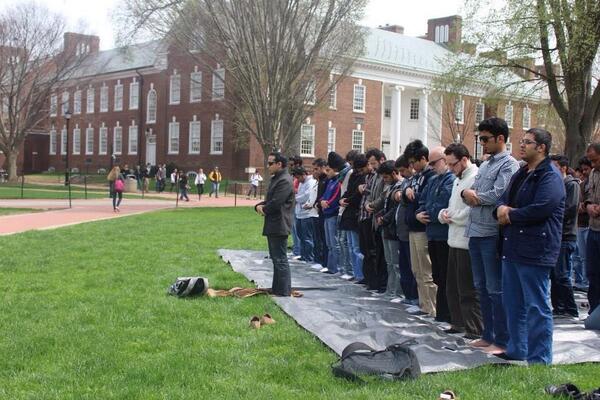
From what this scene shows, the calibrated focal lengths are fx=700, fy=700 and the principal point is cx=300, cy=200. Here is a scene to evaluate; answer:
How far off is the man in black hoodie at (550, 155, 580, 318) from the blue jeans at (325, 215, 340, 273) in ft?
13.0

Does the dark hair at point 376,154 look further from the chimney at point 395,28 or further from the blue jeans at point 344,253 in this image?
the chimney at point 395,28

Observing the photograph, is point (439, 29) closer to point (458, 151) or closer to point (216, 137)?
point (216, 137)

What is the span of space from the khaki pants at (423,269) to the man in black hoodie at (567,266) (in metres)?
1.61

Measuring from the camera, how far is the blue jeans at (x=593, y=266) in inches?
332

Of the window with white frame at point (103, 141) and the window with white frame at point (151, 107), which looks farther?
the window with white frame at point (103, 141)

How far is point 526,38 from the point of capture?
21.0 metres

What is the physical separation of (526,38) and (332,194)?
40.4ft

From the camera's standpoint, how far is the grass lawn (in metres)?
5.34

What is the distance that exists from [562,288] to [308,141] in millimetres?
40863

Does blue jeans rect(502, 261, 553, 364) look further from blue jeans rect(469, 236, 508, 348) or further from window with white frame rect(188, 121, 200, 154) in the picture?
window with white frame rect(188, 121, 200, 154)

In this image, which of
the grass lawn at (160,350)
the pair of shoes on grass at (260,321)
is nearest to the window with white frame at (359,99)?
the grass lawn at (160,350)

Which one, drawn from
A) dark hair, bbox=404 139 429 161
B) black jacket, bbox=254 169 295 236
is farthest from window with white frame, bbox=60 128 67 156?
dark hair, bbox=404 139 429 161

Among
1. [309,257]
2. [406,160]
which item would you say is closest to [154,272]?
[309,257]

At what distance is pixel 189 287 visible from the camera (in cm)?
895
